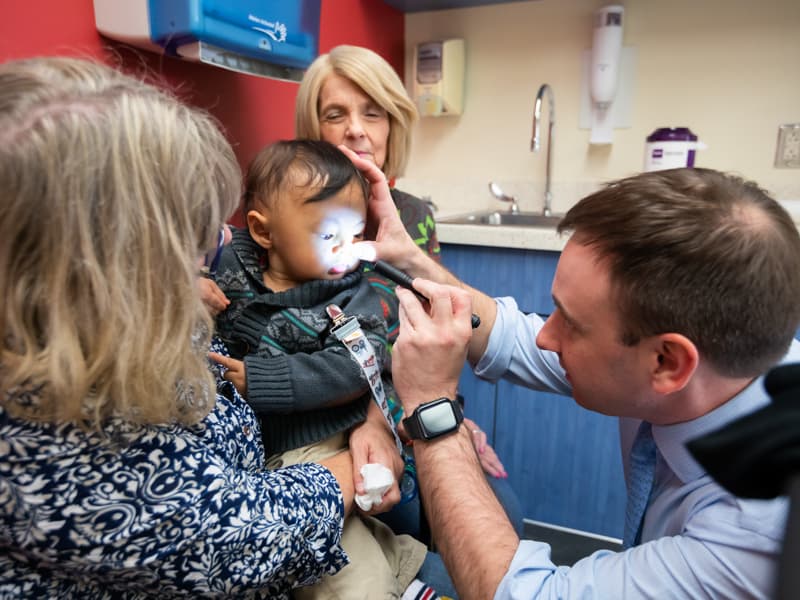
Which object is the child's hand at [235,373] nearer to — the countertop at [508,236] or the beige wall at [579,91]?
the countertop at [508,236]

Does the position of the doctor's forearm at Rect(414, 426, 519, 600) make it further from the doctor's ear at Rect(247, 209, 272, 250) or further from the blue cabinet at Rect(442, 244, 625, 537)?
the blue cabinet at Rect(442, 244, 625, 537)

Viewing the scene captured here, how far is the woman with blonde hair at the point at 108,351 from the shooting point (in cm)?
54

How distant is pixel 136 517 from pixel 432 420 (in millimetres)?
458

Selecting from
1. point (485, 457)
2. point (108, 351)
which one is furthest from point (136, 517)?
point (485, 457)

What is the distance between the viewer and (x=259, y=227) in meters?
1.05

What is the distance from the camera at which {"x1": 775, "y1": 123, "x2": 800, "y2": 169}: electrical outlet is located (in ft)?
6.98

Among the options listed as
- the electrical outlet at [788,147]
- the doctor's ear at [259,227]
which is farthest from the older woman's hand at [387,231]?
the electrical outlet at [788,147]

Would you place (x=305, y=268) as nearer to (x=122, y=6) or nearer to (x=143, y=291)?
(x=143, y=291)

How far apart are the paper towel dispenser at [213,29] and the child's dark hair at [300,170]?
37 cm

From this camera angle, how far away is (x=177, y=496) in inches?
23.1

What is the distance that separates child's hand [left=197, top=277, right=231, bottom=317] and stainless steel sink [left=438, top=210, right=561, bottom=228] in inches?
60.0

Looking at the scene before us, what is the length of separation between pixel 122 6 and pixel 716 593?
1443 mm

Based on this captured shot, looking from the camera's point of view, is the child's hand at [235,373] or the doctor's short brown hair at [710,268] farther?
the child's hand at [235,373]

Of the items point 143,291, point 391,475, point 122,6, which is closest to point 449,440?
point 391,475
